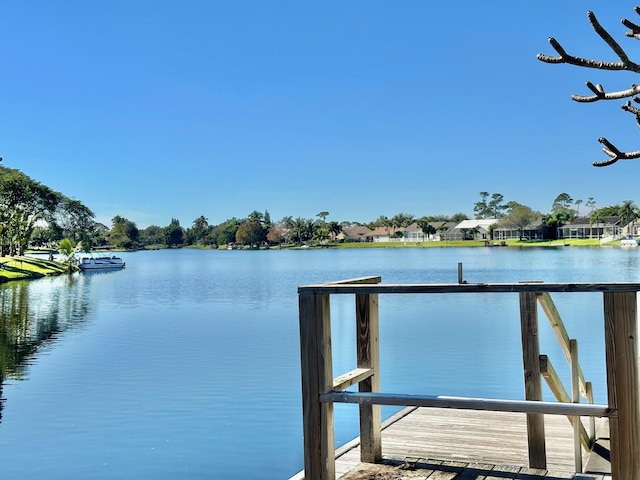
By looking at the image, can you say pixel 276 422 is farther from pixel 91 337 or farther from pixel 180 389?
pixel 91 337

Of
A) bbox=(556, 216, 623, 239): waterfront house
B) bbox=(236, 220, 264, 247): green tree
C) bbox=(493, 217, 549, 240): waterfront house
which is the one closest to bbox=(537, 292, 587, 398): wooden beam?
bbox=(556, 216, 623, 239): waterfront house

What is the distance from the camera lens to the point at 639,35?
135 inches

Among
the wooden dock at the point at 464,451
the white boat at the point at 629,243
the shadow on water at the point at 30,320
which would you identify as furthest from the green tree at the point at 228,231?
the wooden dock at the point at 464,451

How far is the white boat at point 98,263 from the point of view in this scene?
79.1 metres

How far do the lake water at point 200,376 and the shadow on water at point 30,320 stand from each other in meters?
0.09

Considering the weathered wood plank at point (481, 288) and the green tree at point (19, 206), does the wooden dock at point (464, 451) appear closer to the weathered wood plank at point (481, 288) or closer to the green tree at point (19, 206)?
the weathered wood plank at point (481, 288)

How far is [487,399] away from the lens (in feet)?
14.3

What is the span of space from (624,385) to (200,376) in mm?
12139

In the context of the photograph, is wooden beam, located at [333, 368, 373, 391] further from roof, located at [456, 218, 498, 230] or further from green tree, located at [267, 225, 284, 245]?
green tree, located at [267, 225, 284, 245]

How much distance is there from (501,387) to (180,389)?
20.4ft

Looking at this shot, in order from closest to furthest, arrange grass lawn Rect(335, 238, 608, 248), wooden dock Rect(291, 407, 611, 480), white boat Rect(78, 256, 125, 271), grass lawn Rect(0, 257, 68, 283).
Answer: wooden dock Rect(291, 407, 611, 480)
grass lawn Rect(0, 257, 68, 283)
white boat Rect(78, 256, 125, 271)
grass lawn Rect(335, 238, 608, 248)

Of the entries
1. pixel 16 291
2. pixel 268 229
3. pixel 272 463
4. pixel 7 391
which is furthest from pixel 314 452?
pixel 268 229

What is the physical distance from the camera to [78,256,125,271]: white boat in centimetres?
7906

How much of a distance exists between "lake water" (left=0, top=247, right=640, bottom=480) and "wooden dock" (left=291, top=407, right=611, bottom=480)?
6.68ft
